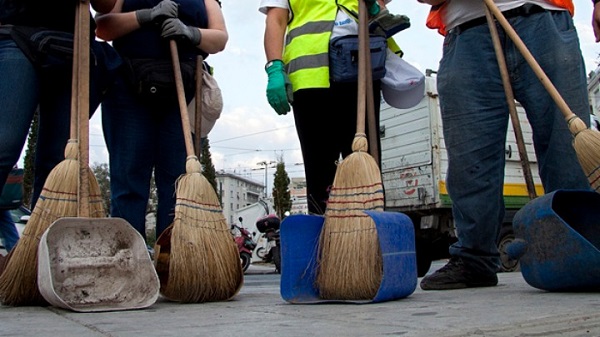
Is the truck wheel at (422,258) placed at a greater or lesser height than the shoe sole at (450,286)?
greater

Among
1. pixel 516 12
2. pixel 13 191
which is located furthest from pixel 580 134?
pixel 13 191

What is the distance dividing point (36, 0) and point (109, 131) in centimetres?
66

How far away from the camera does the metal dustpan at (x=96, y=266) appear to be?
2.17m

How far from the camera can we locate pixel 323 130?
9.36 ft

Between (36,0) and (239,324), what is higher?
(36,0)

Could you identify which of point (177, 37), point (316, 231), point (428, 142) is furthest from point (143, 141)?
point (428, 142)

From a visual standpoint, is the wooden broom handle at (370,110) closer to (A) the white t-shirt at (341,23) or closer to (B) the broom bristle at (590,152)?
(A) the white t-shirt at (341,23)

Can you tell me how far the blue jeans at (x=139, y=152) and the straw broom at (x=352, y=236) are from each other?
959mm

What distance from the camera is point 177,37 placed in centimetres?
290

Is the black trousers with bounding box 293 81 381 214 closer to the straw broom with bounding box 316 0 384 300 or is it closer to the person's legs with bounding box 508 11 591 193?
the straw broom with bounding box 316 0 384 300

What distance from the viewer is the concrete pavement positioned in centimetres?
145

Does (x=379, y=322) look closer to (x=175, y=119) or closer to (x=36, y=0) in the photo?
(x=175, y=119)

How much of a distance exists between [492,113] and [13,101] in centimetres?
201

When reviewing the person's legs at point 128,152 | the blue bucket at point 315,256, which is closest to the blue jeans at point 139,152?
the person's legs at point 128,152
